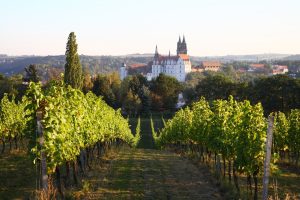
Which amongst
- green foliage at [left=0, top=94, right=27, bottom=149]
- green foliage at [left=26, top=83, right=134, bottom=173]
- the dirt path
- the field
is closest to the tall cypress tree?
green foliage at [left=0, top=94, right=27, bottom=149]

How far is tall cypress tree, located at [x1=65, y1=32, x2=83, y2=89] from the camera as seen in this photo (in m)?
72.9

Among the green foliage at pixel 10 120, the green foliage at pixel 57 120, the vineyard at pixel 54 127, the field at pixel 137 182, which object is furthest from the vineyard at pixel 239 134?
the green foliage at pixel 10 120

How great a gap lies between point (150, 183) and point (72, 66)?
57.2 metres

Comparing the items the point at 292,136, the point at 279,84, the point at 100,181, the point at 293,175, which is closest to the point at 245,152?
the point at 100,181

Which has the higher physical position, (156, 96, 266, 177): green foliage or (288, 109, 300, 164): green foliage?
(156, 96, 266, 177): green foliage

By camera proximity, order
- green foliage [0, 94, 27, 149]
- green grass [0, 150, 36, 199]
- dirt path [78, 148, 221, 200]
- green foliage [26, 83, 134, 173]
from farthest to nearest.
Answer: green foliage [0, 94, 27, 149], green grass [0, 150, 36, 199], dirt path [78, 148, 221, 200], green foliage [26, 83, 134, 173]

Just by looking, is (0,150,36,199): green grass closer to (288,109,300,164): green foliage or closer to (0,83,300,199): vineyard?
(0,83,300,199): vineyard

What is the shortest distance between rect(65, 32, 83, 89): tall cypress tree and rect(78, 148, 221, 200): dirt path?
4933 cm

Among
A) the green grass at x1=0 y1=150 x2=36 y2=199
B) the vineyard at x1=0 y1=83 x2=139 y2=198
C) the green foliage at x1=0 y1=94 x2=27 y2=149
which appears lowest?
the green grass at x1=0 y1=150 x2=36 y2=199

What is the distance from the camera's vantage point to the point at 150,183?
19.4 metres

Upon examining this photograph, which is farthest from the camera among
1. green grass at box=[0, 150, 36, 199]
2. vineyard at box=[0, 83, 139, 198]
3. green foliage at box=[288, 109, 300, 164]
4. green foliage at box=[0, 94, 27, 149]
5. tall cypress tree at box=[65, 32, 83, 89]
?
tall cypress tree at box=[65, 32, 83, 89]

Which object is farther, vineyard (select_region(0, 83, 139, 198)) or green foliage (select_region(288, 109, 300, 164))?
green foliage (select_region(288, 109, 300, 164))

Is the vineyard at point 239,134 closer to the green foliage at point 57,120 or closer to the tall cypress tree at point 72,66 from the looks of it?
the green foliage at point 57,120

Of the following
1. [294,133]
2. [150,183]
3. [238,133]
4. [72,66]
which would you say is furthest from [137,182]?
[72,66]
